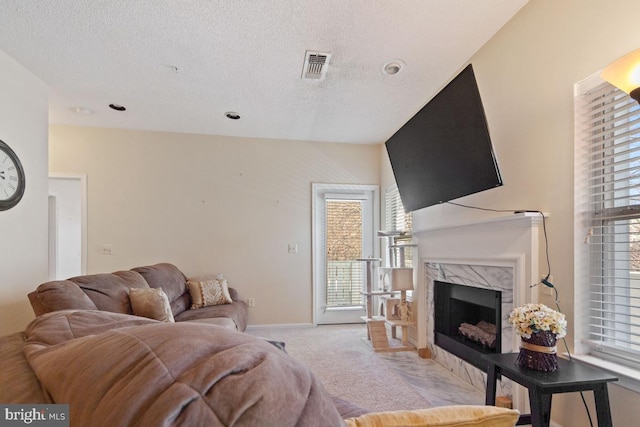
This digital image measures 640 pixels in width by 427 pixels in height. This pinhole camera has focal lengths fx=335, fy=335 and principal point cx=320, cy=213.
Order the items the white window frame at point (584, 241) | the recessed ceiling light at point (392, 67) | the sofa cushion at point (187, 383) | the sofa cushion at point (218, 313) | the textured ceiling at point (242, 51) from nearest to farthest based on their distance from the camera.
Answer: the sofa cushion at point (187, 383), the white window frame at point (584, 241), the textured ceiling at point (242, 51), the recessed ceiling light at point (392, 67), the sofa cushion at point (218, 313)

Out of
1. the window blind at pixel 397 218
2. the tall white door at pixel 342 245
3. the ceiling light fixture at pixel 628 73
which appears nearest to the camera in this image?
the ceiling light fixture at pixel 628 73

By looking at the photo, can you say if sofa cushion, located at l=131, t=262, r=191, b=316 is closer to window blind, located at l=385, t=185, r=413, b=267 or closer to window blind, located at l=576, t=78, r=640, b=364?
window blind, located at l=385, t=185, r=413, b=267

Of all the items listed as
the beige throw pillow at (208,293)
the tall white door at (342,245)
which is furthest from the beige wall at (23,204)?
the tall white door at (342,245)

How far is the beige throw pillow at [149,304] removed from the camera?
8.16 ft

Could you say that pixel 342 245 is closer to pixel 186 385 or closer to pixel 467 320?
pixel 467 320

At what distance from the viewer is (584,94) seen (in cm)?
178

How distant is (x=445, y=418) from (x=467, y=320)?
2.63 metres

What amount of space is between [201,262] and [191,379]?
4.25 metres

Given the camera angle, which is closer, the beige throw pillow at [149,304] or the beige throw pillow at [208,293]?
the beige throw pillow at [149,304]

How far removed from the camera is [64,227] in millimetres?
5609

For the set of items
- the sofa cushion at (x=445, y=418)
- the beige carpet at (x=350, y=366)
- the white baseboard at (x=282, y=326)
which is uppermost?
the sofa cushion at (x=445, y=418)

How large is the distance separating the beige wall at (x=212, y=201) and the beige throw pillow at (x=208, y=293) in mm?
430

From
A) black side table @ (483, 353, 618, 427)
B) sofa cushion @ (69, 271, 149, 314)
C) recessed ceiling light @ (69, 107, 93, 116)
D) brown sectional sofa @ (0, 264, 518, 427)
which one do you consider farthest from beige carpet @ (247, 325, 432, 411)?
recessed ceiling light @ (69, 107, 93, 116)

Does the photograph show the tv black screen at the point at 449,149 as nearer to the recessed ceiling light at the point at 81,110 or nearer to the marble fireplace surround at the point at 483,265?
the marble fireplace surround at the point at 483,265
